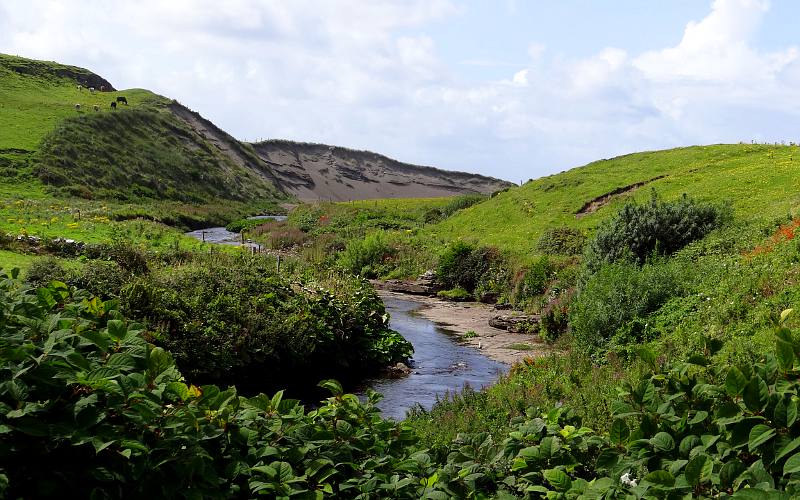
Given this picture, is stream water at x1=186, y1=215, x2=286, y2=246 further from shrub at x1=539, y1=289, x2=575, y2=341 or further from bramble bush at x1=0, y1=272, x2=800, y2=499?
bramble bush at x1=0, y1=272, x2=800, y2=499

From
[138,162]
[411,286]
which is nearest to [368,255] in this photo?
[411,286]

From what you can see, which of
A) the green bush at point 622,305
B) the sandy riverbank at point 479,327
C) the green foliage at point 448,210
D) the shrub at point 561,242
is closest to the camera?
the green bush at point 622,305

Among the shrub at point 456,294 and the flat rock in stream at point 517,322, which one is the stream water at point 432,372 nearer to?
the flat rock in stream at point 517,322

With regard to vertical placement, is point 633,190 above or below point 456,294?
above

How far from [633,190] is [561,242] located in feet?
36.9

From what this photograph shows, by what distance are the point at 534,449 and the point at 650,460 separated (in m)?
0.77

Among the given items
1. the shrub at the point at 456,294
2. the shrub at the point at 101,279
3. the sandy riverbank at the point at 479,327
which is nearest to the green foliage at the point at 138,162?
the shrub at the point at 456,294

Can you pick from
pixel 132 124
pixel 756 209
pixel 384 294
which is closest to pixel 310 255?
pixel 384 294

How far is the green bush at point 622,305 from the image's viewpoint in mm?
14023

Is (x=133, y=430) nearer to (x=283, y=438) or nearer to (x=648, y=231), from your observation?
(x=283, y=438)

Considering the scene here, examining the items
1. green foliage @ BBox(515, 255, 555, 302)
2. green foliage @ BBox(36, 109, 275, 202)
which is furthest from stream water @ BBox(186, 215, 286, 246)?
green foliage @ BBox(36, 109, 275, 202)

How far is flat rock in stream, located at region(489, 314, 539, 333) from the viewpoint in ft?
68.3

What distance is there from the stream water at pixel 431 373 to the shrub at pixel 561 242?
31.7 ft

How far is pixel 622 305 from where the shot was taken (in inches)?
574
